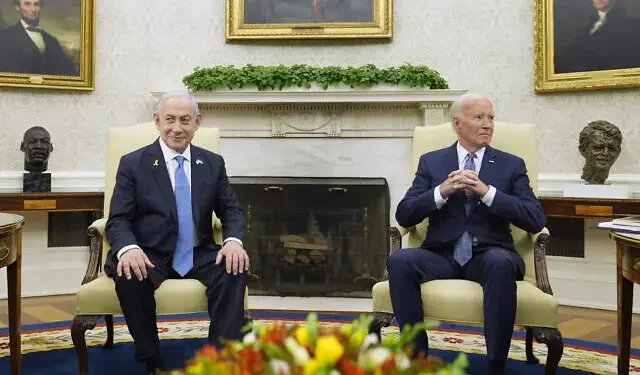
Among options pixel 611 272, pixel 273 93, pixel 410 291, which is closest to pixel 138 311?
pixel 410 291

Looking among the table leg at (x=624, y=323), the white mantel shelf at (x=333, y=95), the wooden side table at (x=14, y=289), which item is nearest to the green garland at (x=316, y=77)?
the white mantel shelf at (x=333, y=95)

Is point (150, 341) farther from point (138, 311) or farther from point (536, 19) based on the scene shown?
point (536, 19)

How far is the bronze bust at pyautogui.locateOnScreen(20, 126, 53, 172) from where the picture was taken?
4.70 metres

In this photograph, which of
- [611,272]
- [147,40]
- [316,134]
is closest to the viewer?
[611,272]

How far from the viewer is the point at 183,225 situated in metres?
2.83

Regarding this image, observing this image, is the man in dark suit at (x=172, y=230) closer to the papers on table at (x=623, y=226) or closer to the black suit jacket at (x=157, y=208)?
the black suit jacket at (x=157, y=208)

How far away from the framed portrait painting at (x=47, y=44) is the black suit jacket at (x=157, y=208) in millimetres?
2682

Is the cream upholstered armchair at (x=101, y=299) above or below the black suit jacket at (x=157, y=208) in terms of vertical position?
below

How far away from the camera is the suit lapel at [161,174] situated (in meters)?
2.81

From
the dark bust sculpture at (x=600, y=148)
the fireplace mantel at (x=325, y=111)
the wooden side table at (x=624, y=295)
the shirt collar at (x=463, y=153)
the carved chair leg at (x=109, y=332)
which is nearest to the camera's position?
the wooden side table at (x=624, y=295)

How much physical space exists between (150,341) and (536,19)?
406 centimetres

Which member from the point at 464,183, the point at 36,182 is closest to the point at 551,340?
the point at 464,183

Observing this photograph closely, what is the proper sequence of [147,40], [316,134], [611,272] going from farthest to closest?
[147,40] → [316,134] → [611,272]

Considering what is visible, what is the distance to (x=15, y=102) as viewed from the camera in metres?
5.03
